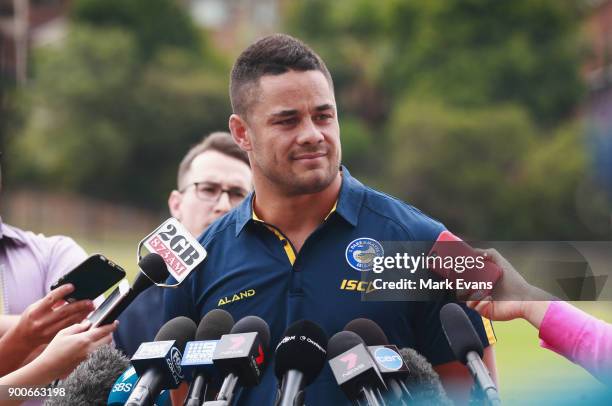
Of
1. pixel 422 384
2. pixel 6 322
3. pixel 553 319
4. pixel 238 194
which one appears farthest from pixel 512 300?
pixel 238 194

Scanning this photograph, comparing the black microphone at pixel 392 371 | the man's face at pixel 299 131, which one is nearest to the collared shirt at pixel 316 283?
the man's face at pixel 299 131

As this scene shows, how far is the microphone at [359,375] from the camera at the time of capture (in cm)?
268

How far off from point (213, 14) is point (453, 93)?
26.1 metres

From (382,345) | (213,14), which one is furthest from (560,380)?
(213,14)

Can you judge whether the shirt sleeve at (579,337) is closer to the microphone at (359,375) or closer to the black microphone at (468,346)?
the black microphone at (468,346)

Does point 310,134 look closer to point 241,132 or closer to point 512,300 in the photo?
point 241,132

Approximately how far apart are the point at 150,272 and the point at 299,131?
726 millimetres

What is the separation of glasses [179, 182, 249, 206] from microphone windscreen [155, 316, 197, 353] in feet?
6.25

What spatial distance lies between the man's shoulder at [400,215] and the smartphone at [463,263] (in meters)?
0.23

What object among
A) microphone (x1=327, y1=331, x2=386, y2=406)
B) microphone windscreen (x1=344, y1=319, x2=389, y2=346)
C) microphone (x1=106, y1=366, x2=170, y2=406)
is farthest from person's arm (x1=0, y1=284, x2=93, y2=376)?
microphone (x1=327, y1=331, x2=386, y2=406)

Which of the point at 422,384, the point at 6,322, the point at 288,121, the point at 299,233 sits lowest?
the point at 6,322

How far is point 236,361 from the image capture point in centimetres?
276

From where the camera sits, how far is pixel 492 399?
254 cm

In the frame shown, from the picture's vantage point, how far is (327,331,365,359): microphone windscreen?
2.83m
